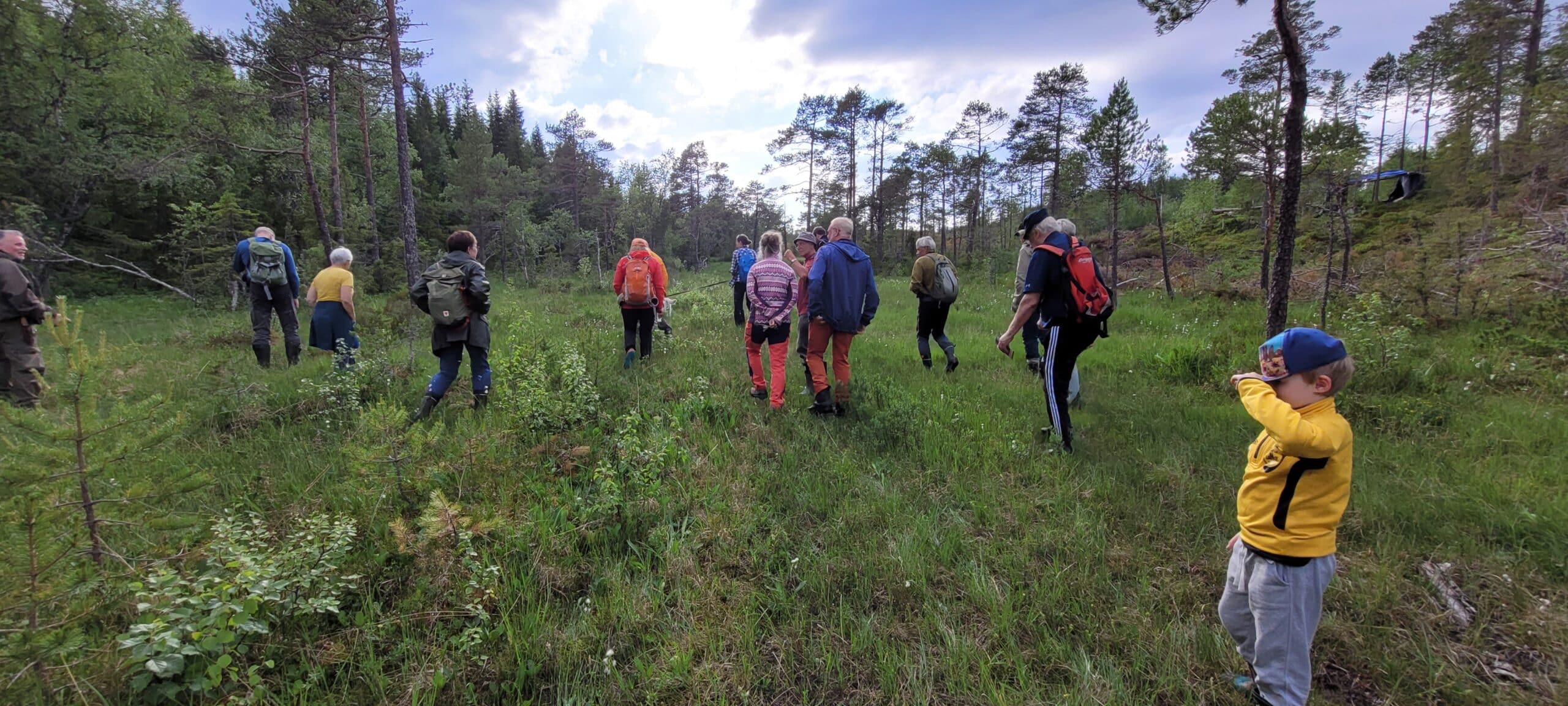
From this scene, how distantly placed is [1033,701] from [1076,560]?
3.55 feet

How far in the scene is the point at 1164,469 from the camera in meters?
3.90

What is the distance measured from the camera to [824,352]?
5324 mm

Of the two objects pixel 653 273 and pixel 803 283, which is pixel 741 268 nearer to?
pixel 653 273

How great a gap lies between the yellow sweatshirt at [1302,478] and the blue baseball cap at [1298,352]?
0.08m

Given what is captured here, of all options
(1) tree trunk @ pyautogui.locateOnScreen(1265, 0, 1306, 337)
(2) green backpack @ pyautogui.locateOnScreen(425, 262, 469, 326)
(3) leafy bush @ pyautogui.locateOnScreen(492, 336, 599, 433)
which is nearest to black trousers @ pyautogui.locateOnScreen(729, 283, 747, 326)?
(3) leafy bush @ pyautogui.locateOnScreen(492, 336, 599, 433)

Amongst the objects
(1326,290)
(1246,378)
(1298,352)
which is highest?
(1326,290)

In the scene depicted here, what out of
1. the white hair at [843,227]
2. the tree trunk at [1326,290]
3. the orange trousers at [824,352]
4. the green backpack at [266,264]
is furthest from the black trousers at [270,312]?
the tree trunk at [1326,290]

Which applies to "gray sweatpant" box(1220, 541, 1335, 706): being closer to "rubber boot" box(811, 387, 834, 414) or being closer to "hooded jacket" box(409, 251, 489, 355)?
"rubber boot" box(811, 387, 834, 414)

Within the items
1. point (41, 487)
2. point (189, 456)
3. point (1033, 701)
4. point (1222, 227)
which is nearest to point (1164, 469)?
point (1033, 701)

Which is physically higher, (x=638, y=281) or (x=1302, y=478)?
(x=638, y=281)

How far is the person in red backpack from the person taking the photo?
4137 mm

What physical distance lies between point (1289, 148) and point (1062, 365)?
11.1 ft

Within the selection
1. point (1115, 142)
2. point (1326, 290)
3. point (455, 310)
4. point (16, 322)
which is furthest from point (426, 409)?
point (1115, 142)

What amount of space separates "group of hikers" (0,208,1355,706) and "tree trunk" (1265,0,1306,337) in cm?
215
